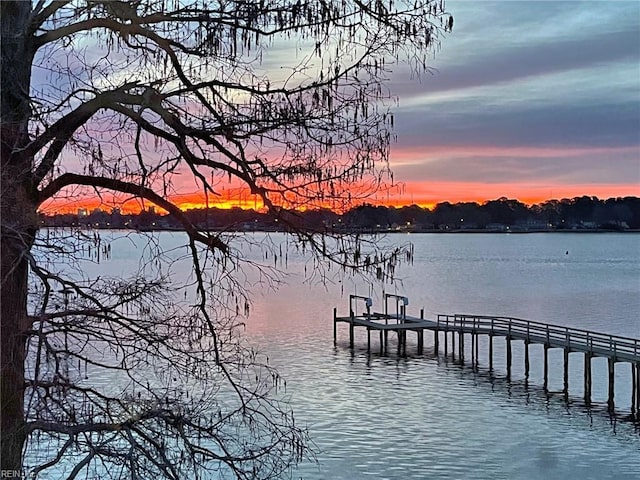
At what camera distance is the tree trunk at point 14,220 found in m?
4.28

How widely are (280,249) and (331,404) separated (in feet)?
74.9

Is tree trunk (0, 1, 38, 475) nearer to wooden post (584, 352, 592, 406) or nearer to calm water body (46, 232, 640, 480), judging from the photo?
calm water body (46, 232, 640, 480)

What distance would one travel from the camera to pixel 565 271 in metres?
110

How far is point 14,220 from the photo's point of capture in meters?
4.25

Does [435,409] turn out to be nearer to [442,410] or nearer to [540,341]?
[442,410]

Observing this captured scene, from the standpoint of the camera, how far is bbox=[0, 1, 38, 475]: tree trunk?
4.28 m

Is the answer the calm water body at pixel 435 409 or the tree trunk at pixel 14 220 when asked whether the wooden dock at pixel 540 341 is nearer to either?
the calm water body at pixel 435 409

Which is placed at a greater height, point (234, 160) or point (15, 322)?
point (234, 160)

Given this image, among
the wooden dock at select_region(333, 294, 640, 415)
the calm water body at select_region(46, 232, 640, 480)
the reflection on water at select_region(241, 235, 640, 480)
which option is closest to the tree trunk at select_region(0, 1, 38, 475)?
the calm water body at select_region(46, 232, 640, 480)

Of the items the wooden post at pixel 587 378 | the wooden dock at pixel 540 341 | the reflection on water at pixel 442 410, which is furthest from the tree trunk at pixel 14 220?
the wooden post at pixel 587 378

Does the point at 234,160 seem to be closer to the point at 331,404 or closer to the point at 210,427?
the point at 210,427

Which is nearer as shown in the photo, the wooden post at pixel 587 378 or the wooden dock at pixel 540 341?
the wooden dock at pixel 540 341

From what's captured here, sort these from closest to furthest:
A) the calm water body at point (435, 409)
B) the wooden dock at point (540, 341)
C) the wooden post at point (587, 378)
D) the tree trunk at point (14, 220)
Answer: the tree trunk at point (14, 220), the calm water body at point (435, 409), the wooden dock at point (540, 341), the wooden post at point (587, 378)

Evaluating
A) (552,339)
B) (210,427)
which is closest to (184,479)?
(210,427)
